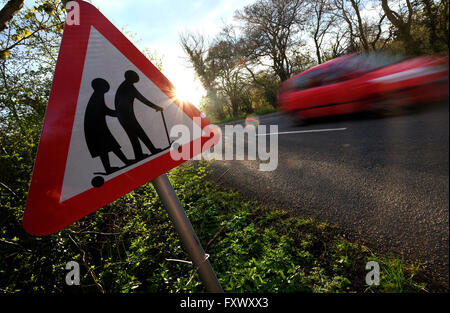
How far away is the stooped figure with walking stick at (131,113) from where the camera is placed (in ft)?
2.52

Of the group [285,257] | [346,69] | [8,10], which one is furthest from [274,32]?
[8,10]

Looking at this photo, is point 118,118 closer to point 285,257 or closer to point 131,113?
point 131,113

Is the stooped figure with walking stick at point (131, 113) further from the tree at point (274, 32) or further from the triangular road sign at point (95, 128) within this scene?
the tree at point (274, 32)

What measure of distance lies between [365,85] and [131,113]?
0.91m

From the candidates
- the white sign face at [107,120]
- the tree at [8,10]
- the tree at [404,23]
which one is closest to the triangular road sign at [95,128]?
the white sign face at [107,120]

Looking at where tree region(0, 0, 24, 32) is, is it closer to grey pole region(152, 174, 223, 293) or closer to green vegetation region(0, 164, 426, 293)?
green vegetation region(0, 164, 426, 293)

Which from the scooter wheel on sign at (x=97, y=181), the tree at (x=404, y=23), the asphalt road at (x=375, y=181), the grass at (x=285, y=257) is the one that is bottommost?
the grass at (x=285, y=257)

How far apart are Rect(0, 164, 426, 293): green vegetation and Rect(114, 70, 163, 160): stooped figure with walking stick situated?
0.66 meters

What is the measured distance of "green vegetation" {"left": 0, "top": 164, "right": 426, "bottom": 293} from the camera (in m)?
1.46

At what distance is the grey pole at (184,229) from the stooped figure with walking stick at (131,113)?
0.15 m

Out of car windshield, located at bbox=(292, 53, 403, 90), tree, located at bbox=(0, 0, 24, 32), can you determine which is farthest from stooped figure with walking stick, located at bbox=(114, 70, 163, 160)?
tree, located at bbox=(0, 0, 24, 32)

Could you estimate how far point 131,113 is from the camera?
787 mm

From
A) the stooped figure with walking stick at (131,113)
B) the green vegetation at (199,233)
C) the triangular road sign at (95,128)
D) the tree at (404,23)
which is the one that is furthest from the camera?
A: the green vegetation at (199,233)
